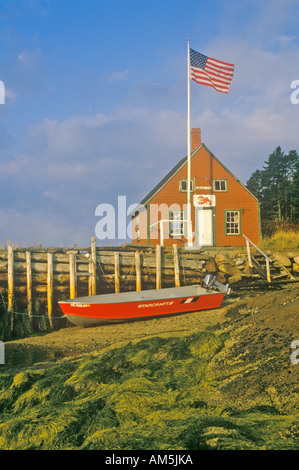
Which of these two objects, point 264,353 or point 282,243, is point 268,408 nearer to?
point 264,353

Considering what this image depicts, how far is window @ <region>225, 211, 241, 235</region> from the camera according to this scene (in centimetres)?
2999

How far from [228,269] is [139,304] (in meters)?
8.15

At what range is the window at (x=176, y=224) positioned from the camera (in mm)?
29219

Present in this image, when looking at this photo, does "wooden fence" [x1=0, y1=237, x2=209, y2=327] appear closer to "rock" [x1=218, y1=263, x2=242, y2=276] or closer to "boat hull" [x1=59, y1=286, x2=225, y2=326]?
"boat hull" [x1=59, y1=286, x2=225, y2=326]

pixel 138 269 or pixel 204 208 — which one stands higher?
pixel 204 208

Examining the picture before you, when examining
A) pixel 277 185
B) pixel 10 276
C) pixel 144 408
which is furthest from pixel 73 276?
pixel 277 185

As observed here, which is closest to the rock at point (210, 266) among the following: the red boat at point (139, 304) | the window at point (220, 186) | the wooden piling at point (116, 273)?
the red boat at point (139, 304)

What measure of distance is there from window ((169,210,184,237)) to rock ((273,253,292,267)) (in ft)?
23.4

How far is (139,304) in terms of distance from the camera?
53.7ft

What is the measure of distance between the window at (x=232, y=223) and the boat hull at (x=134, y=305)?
12.6 metres

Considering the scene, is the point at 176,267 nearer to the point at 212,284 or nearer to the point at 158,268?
the point at 158,268

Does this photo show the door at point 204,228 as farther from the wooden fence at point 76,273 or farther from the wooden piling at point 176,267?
the wooden piling at point 176,267
